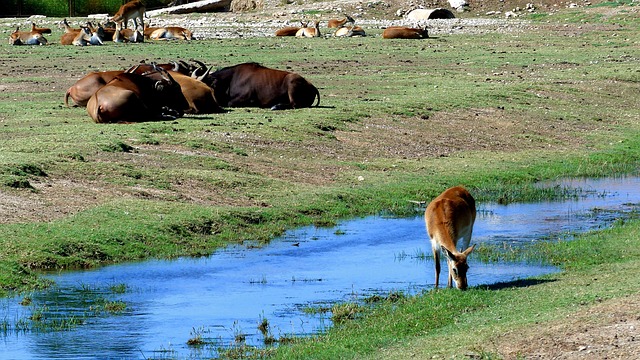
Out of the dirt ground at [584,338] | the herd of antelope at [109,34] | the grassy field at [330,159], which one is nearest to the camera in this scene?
the dirt ground at [584,338]

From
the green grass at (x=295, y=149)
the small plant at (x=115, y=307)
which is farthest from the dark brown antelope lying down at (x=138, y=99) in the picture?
the small plant at (x=115, y=307)

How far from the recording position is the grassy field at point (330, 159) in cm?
1049

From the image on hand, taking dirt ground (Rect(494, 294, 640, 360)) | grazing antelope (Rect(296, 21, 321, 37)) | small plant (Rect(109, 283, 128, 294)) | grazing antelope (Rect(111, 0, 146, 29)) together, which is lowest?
grazing antelope (Rect(296, 21, 321, 37))

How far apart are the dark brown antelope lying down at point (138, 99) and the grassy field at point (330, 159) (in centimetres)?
52

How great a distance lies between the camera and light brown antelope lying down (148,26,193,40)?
35.3 m

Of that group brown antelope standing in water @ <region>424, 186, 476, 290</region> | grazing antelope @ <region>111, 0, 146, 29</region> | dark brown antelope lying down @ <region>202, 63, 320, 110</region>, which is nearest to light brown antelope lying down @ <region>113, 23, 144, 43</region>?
grazing antelope @ <region>111, 0, 146, 29</region>

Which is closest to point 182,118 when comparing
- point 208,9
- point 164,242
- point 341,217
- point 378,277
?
point 341,217

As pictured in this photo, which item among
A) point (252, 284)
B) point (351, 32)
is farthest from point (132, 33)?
point (252, 284)

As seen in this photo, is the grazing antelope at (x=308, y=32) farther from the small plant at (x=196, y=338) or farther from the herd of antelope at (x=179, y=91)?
the small plant at (x=196, y=338)

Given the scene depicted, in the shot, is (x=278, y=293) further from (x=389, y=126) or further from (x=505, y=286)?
(x=389, y=126)

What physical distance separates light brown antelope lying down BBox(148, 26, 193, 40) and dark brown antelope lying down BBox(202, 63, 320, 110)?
13.7m

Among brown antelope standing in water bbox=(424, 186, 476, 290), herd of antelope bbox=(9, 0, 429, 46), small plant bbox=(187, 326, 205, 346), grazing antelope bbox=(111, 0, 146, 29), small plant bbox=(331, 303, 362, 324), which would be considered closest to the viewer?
small plant bbox=(187, 326, 205, 346)

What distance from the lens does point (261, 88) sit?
2166cm

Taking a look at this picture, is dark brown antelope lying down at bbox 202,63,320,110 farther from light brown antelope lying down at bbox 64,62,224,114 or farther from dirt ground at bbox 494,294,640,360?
dirt ground at bbox 494,294,640,360
